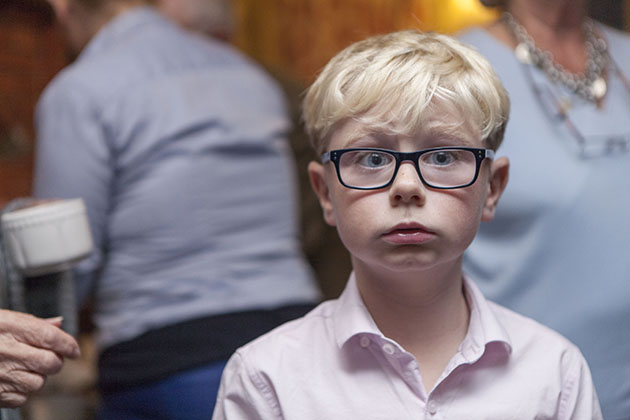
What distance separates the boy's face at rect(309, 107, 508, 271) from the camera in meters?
0.85

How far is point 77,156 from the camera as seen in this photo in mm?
1515

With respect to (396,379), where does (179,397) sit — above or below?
below

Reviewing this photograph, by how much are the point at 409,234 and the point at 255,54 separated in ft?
8.64

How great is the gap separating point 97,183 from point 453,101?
870 millimetres

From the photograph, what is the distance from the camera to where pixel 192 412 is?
4.48 feet

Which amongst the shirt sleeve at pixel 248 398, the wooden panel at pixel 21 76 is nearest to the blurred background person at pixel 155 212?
the shirt sleeve at pixel 248 398

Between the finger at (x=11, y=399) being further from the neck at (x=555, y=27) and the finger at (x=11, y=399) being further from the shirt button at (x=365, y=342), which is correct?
the neck at (x=555, y=27)

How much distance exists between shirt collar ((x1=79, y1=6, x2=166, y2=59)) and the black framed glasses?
93cm

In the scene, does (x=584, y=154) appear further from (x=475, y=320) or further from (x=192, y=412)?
(x=192, y=412)

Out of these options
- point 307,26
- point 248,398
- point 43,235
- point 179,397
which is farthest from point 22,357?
point 307,26

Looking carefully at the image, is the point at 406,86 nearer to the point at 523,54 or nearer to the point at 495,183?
the point at 495,183

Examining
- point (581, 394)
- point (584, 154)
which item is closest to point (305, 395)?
point (581, 394)

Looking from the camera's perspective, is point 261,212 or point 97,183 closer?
point 97,183

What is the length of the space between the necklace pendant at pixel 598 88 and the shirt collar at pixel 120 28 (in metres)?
0.93
